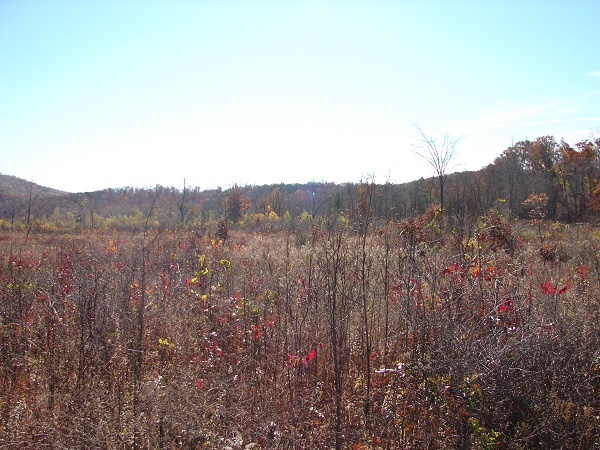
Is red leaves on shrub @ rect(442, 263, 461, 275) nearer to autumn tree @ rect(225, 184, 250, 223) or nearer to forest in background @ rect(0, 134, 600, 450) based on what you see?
forest in background @ rect(0, 134, 600, 450)

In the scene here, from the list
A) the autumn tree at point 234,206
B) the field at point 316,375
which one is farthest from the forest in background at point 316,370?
the autumn tree at point 234,206

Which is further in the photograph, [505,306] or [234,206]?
[234,206]

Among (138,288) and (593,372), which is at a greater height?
(138,288)

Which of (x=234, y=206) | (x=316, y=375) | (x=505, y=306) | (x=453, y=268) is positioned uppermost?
(x=234, y=206)

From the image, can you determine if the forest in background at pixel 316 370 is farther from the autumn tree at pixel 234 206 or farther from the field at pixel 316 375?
the autumn tree at pixel 234 206

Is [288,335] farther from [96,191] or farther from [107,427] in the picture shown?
[96,191]

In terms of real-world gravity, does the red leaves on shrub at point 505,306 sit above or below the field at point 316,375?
above

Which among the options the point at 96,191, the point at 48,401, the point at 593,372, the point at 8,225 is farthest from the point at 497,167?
the point at 96,191

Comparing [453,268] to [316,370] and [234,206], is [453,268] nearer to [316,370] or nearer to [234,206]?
[316,370]

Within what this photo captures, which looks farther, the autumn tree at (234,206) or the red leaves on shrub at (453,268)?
the autumn tree at (234,206)

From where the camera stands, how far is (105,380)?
3.54 metres

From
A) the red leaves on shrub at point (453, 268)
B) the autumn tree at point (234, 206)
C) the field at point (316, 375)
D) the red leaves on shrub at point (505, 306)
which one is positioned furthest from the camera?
the autumn tree at point (234, 206)

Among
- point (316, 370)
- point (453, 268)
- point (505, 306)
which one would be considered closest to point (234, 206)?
point (453, 268)

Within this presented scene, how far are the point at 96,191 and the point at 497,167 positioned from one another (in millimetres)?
71027
